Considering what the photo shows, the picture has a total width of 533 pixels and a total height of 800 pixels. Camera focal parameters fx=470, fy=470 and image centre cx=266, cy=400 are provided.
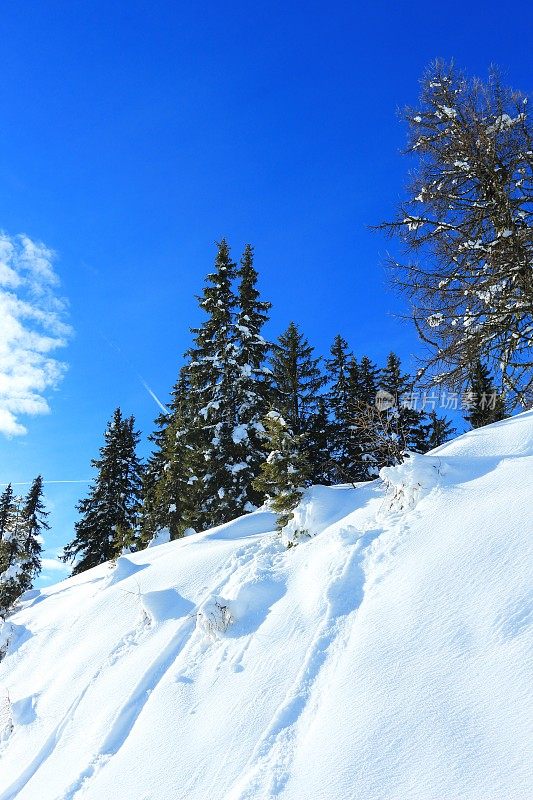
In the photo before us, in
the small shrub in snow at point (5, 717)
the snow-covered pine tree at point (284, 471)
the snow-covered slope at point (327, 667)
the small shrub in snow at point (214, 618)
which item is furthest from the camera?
the snow-covered pine tree at point (284, 471)

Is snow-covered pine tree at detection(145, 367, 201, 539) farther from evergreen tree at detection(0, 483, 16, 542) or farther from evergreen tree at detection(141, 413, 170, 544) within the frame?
evergreen tree at detection(0, 483, 16, 542)

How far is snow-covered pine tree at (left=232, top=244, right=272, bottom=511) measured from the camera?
18094 millimetres

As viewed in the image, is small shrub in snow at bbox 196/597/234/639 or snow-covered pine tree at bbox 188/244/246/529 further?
snow-covered pine tree at bbox 188/244/246/529

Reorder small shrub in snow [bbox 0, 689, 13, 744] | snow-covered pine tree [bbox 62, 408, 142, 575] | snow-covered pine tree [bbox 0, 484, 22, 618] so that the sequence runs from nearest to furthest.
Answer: small shrub in snow [bbox 0, 689, 13, 744] → snow-covered pine tree [bbox 0, 484, 22, 618] → snow-covered pine tree [bbox 62, 408, 142, 575]

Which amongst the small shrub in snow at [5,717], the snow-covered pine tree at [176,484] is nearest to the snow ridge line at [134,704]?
the small shrub in snow at [5,717]

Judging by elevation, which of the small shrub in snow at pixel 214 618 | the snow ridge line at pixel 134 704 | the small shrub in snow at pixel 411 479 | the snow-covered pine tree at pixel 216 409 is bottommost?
the snow ridge line at pixel 134 704

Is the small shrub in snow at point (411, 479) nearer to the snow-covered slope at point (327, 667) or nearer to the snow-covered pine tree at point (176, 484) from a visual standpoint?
the snow-covered slope at point (327, 667)

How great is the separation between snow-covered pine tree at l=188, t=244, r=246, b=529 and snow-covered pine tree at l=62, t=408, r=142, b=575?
10510 mm

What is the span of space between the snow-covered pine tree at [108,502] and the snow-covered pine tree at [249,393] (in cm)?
1191

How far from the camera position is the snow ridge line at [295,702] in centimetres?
341

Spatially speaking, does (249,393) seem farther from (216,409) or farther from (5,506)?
(5,506)

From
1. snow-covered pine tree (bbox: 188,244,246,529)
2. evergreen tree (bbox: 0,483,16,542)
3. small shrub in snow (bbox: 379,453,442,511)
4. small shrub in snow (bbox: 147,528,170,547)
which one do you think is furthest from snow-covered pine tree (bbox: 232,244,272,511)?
evergreen tree (bbox: 0,483,16,542)

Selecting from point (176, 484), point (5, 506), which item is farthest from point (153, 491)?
point (5, 506)

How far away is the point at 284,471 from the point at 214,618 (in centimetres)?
363
